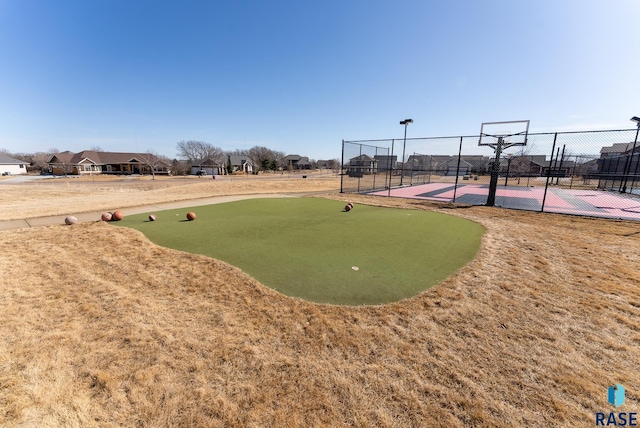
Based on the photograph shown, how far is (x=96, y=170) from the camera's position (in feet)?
165

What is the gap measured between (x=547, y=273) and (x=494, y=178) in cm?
894

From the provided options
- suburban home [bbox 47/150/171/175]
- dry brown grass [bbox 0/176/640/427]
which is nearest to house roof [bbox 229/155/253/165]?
suburban home [bbox 47/150/171/175]

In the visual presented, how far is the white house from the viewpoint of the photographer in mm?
50019

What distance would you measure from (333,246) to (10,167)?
7788 centimetres

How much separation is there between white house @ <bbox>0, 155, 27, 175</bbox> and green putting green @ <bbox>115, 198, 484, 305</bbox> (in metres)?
68.0

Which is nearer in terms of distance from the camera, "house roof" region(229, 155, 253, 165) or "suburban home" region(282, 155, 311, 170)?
"house roof" region(229, 155, 253, 165)

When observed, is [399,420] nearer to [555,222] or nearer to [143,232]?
[143,232]

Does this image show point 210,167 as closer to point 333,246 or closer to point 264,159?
point 264,159

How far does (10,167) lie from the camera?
5175cm

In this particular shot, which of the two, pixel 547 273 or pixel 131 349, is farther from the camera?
pixel 547 273

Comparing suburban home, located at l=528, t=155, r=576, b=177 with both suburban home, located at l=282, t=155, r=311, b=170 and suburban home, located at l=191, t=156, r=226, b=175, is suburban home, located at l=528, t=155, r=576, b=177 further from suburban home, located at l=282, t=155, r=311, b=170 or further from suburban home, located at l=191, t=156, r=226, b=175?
suburban home, located at l=282, t=155, r=311, b=170

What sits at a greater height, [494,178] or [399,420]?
[494,178]

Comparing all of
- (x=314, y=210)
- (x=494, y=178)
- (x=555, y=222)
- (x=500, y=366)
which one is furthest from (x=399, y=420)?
(x=494, y=178)

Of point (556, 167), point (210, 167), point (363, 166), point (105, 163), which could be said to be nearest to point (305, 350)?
point (363, 166)
